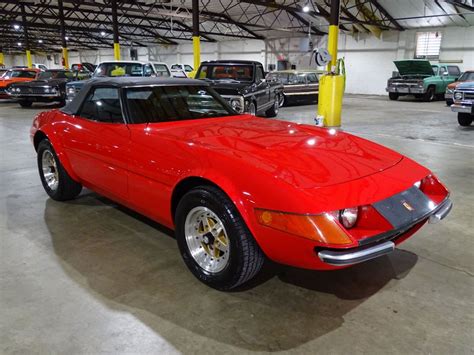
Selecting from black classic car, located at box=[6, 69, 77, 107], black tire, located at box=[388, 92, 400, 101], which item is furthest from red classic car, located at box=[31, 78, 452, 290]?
black tire, located at box=[388, 92, 400, 101]

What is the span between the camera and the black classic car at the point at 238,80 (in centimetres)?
929

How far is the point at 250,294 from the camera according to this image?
2.43 metres

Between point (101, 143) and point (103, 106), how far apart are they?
A: 0.40 meters

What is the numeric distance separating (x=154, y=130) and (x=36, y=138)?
6.87 ft

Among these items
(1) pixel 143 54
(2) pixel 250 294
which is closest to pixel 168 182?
(2) pixel 250 294

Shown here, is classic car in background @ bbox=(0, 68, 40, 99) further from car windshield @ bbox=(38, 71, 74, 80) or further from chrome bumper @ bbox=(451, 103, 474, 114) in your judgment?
chrome bumper @ bbox=(451, 103, 474, 114)

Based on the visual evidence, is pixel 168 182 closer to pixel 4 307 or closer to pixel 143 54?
pixel 4 307

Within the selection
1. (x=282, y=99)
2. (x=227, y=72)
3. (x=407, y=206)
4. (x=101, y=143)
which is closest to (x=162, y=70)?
(x=227, y=72)

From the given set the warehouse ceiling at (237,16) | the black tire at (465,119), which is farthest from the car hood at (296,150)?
the warehouse ceiling at (237,16)

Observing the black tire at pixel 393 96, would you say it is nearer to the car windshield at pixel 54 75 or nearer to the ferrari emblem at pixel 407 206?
the car windshield at pixel 54 75

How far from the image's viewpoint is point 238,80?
997 cm

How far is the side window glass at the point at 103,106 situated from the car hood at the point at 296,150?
44 cm

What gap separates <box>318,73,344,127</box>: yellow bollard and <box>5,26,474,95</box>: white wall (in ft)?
49.8

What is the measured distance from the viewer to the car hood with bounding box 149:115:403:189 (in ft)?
7.20
